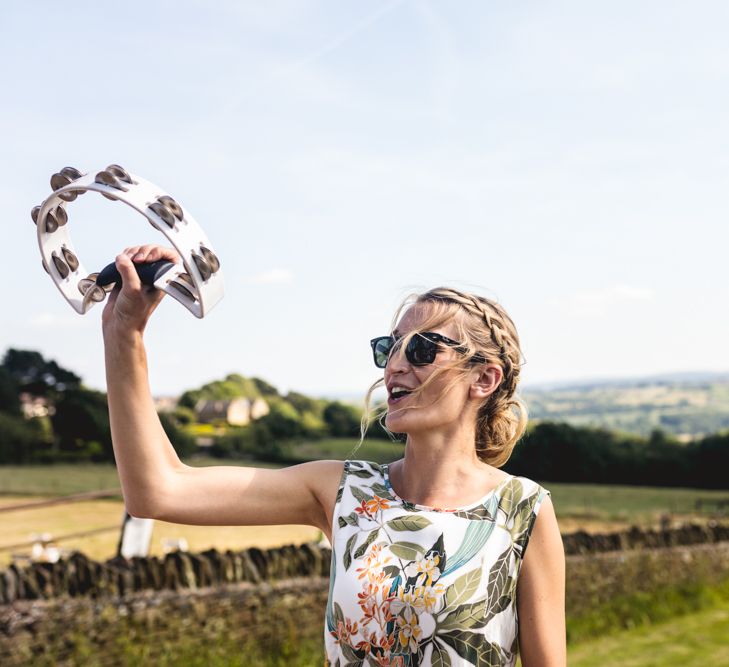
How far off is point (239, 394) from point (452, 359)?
14.8 metres

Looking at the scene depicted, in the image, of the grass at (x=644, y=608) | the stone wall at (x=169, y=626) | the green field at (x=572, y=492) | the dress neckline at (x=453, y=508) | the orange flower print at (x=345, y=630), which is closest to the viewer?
the orange flower print at (x=345, y=630)

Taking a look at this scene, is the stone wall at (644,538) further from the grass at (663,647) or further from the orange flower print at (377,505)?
the orange flower print at (377,505)

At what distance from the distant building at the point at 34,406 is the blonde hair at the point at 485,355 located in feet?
50.2

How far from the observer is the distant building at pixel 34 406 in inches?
661

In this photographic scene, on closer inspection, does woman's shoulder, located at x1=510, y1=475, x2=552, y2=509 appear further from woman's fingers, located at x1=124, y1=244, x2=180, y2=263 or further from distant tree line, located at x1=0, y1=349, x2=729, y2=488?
distant tree line, located at x1=0, y1=349, x2=729, y2=488

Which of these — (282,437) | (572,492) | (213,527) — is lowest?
(572,492)

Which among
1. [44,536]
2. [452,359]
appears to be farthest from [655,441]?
[452,359]

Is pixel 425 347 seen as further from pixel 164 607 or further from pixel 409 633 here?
pixel 164 607

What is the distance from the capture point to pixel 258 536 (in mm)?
10789

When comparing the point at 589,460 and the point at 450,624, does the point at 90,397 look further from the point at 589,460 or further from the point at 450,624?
the point at 450,624

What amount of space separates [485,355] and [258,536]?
8.90 metres

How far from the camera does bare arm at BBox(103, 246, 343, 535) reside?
84.9 inches

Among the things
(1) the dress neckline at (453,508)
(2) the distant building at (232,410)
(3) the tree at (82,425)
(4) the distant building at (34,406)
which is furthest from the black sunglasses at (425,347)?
(4) the distant building at (34,406)

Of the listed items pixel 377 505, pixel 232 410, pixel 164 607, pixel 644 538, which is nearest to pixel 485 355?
pixel 377 505
